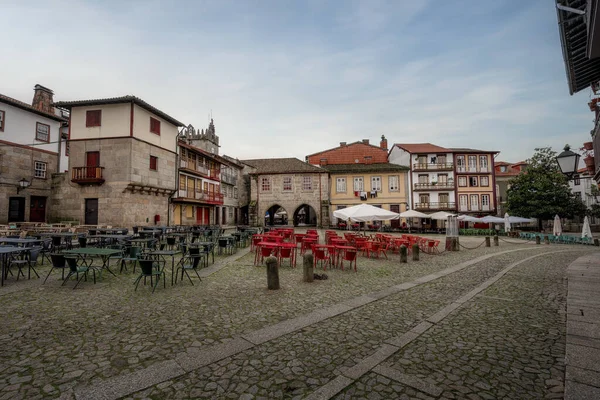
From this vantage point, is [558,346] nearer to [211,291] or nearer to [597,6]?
[597,6]

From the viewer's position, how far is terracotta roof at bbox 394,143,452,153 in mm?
34219

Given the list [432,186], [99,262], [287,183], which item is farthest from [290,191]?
[99,262]

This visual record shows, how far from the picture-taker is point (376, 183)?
1358 inches

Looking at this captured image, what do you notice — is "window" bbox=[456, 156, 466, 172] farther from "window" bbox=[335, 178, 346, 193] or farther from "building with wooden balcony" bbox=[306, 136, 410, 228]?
"window" bbox=[335, 178, 346, 193]

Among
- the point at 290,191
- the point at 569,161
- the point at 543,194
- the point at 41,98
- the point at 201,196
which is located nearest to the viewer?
the point at 569,161

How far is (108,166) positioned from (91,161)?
1633 mm

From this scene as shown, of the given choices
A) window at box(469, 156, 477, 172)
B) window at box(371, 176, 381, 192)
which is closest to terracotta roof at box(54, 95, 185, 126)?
window at box(371, 176, 381, 192)

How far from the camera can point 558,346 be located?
149 inches

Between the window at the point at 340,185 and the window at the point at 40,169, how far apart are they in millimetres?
26691

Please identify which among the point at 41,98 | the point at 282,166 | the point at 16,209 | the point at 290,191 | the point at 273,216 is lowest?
the point at 273,216

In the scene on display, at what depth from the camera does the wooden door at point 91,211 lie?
19719 millimetres

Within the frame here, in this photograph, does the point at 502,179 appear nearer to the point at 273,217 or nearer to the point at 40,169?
the point at 273,217

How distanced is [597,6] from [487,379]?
150 inches

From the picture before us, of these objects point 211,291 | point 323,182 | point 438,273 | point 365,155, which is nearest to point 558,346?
point 438,273
